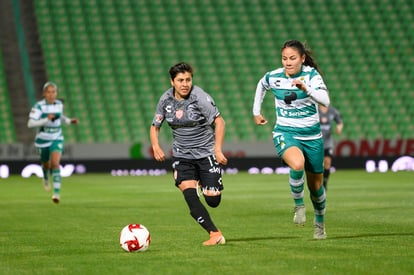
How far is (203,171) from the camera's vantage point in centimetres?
1004

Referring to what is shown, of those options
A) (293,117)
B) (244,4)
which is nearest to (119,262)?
(293,117)

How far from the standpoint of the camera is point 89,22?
34.3m

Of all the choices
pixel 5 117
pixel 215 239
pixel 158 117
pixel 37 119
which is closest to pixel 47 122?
pixel 37 119

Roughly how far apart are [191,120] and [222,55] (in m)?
24.9

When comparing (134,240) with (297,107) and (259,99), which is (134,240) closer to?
(297,107)

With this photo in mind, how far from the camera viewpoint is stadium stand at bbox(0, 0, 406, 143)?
32312 mm

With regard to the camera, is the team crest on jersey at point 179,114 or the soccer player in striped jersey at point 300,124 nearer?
the team crest on jersey at point 179,114

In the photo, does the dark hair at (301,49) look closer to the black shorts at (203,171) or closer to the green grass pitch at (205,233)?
the black shorts at (203,171)

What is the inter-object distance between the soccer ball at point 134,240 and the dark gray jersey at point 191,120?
3.66 feet

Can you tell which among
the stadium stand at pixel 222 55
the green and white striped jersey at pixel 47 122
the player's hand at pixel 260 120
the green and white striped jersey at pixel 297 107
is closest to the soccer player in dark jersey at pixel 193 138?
the player's hand at pixel 260 120

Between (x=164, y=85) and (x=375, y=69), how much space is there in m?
7.84

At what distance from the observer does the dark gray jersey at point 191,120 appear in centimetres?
989

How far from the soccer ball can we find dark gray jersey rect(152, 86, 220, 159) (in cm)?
112

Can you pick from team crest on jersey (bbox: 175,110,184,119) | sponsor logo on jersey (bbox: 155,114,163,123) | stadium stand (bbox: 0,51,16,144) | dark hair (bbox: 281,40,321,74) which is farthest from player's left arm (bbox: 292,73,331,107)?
stadium stand (bbox: 0,51,16,144)
